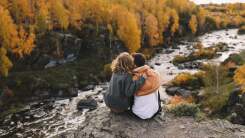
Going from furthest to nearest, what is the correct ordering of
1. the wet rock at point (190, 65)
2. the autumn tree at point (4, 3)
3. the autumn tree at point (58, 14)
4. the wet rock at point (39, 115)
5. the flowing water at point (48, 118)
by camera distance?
1. the autumn tree at point (58, 14)
2. the wet rock at point (190, 65)
3. the autumn tree at point (4, 3)
4. the wet rock at point (39, 115)
5. the flowing water at point (48, 118)

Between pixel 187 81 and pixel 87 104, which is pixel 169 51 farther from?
pixel 87 104

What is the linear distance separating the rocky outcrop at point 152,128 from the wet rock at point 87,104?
39447 millimetres

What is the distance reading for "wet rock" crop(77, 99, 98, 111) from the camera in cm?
5394

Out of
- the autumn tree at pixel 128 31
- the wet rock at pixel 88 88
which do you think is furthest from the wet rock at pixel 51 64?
the autumn tree at pixel 128 31

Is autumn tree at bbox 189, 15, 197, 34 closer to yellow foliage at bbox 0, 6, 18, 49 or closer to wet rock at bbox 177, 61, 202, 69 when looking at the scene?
wet rock at bbox 177, 61, 202, 69

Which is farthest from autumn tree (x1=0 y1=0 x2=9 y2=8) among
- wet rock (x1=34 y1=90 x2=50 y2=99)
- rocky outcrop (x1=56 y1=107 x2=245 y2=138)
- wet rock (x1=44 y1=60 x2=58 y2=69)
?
rocky outcrop (x1=56 y1=107 x2=245 y2=138)

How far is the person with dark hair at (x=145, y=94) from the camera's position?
14.0m

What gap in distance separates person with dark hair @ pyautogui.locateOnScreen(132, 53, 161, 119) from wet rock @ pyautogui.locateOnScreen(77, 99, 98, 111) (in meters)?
40.1

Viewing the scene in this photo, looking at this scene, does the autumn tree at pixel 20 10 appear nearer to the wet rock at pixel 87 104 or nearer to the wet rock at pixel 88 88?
the wet rock at pixel 88 88

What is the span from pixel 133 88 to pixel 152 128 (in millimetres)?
1794

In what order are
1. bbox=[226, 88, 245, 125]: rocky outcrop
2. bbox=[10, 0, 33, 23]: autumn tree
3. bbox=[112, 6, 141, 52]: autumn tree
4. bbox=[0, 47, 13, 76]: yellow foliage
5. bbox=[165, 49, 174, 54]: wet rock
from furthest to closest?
1. bbox=[165, 49, 174, 54]: wet rock
2. bbox=[112, 6, 141, 52]: autumn tree
3. bbox=[10, 0, 33, 23]: autumn tree
4. bbox=[0, 47, 13, 76]: yellow foliage
5. bbox=[226, 88, 245, 125]: rocky outcrop

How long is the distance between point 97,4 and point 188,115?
272 ft

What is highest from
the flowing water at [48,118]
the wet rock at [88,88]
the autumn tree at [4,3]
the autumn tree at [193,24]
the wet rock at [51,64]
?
the autumn tree at [4,3]

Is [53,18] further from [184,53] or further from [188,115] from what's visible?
[188,115]
